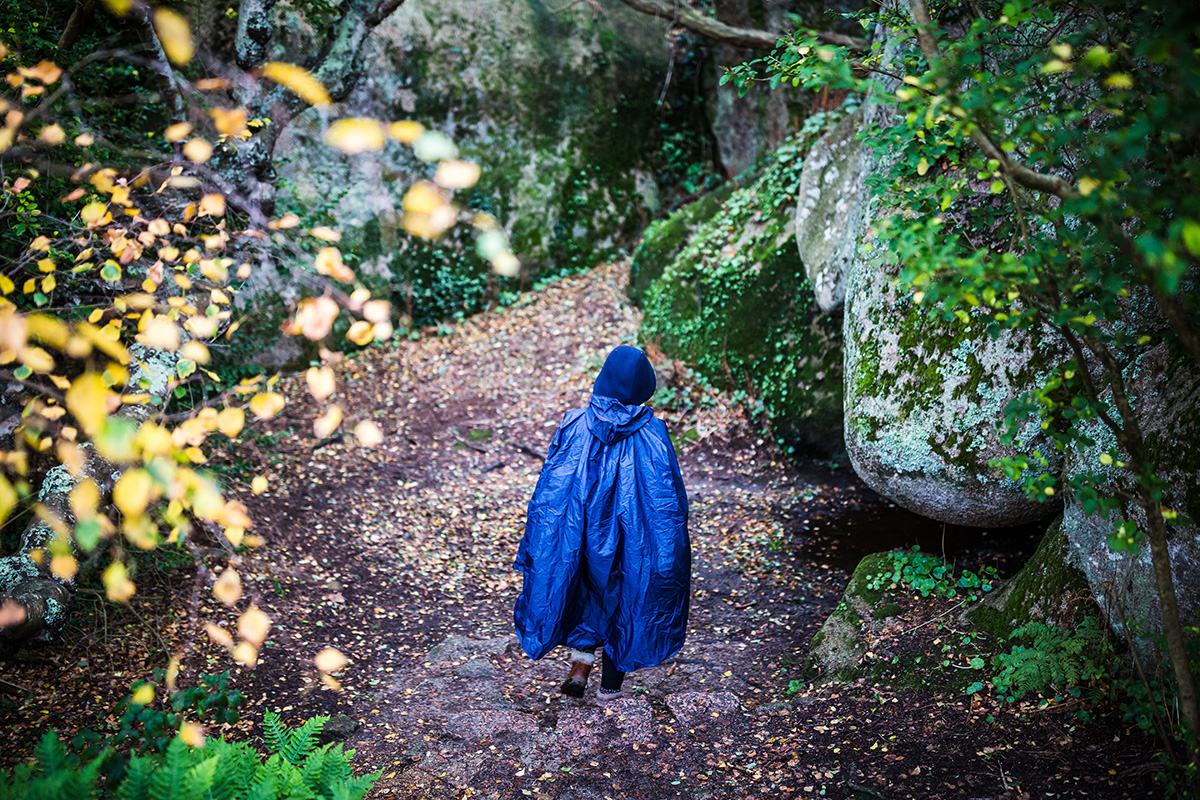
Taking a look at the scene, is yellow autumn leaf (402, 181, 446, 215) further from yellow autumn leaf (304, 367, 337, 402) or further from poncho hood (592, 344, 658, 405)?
poncho hood (592, 344, 658, 405)

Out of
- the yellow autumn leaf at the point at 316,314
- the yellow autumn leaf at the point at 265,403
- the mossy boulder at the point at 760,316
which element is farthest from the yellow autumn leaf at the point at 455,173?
the mossy boulder at the point at 760,316

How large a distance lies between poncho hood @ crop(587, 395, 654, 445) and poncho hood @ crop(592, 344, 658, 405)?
0.04 meters

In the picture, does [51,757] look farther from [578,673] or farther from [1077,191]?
[1077,191]

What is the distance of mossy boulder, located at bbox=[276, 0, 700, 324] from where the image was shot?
30.2 ft

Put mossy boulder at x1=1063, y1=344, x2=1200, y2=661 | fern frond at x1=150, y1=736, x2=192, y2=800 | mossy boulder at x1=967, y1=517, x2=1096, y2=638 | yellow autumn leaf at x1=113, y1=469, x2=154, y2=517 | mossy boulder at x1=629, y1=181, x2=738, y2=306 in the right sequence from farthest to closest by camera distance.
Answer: mossy boulder at x1=629, y1=181, x2=738, y2=306 < mossy boulder at x1=967, y1=517, x2=1096, y2=638 < mossy boulder at x1=1063, y1=344, x2=1200, y2=661 < fern frond at x1=150, y1=736, x2=192, y2=800 < yellow autumn leaf at x1=113, y1=469, x2=154, y2=517

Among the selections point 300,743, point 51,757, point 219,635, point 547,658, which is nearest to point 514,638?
point 547,658

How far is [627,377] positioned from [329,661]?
2.37m

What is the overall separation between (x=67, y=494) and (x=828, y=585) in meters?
4.76

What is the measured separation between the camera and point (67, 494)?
14.0ft

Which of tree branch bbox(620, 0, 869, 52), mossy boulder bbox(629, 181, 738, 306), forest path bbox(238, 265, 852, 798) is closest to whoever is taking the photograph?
forest path bbox(238, 265, 852, 798)

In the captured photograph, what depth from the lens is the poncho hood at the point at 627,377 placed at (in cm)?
383

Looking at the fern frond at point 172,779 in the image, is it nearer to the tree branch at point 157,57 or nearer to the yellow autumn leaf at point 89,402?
the yellow autumn leaf at point 89,402

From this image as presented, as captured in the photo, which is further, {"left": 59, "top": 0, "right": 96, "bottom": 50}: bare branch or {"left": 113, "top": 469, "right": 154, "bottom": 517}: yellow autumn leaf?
{"left": 59, "top": 0, "right": 96, "bottom": 50}: bare branch

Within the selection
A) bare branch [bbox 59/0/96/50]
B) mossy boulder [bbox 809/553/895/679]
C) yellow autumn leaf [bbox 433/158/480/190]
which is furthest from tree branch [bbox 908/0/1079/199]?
bare branch [bbox 59/0/96/50]
